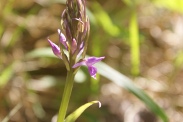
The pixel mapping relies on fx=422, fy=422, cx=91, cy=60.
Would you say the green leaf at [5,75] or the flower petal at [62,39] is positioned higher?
the flower petal at [62,39]

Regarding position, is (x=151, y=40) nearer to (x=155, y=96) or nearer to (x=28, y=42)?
(x=155, y=96)

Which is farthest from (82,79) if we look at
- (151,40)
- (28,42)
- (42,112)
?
(151,40)

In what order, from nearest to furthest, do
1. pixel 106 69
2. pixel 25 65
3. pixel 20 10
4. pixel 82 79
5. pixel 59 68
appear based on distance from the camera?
pixel 106 69 → pixel 82 79 → pixel 25 65 → pixel 59 68 → pixel 20 10

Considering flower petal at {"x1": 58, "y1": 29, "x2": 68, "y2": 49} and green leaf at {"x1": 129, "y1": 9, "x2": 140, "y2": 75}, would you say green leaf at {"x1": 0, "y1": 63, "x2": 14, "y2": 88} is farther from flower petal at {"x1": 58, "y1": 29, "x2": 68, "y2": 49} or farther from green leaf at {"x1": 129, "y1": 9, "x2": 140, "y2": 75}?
flower petal at {"x1": 58, "y1": 29, "x2": 68, "y2": 49}

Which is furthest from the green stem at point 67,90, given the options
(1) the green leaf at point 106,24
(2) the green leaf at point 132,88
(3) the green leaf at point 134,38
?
(1) the green leaf at point 106,24

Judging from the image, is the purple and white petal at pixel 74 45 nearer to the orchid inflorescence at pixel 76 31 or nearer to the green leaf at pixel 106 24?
the orchid inflorescence at pixel 76 31

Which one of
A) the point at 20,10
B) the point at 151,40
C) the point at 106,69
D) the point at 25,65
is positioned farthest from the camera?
the point at 151,40

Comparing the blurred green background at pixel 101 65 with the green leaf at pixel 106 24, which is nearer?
the blurred green background at pixel 101 65
